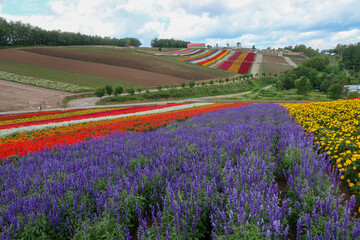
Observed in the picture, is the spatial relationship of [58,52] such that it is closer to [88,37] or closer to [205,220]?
[88,37]

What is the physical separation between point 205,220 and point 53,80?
6474cm

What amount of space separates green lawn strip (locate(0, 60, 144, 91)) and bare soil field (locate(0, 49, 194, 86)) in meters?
3.01

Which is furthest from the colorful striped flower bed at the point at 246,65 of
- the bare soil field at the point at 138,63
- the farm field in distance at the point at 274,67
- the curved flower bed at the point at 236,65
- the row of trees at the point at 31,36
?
the row of trees at the point at 31,36

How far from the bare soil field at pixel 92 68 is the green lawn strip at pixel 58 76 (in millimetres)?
3007

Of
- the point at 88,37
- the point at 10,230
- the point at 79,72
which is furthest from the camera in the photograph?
the point at 88,37

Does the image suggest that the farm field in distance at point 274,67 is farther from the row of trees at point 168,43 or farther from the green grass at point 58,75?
the row of trees at point 168,43

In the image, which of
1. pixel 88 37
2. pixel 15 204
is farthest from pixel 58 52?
pixel 15 204

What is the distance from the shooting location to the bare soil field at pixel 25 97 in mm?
35625

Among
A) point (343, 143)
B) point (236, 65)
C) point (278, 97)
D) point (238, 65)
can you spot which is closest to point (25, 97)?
point (343, 143)

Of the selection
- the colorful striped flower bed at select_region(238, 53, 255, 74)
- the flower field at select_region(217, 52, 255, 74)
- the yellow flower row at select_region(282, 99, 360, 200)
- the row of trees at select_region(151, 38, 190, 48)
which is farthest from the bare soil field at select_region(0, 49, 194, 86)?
the row of trees at select_region(151, 38, 190, 48)

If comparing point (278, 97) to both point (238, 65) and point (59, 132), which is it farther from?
point (238, 65)

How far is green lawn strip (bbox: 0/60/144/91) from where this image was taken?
56.8 m

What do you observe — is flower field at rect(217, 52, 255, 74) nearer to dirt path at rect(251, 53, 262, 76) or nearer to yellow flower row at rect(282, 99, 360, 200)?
dirt path at rect(251, 53, 262, 76)

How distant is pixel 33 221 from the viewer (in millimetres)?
2762
